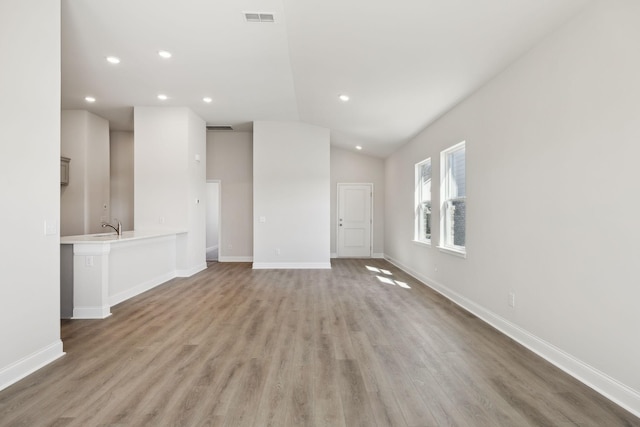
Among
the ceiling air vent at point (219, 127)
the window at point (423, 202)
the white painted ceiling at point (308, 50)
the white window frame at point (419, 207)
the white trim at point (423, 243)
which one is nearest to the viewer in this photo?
the white painted ceiling at point (308, 50)

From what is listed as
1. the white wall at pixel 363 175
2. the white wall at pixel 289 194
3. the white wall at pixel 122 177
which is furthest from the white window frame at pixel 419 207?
the white wall at pixel 122 177

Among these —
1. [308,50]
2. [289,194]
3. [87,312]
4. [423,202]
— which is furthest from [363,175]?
[87,312]

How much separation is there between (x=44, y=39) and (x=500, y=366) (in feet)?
14.0

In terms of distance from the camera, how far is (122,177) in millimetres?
7879

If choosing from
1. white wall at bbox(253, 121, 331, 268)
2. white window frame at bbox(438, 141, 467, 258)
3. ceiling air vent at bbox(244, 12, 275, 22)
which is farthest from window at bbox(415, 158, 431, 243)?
ceiling air vent at bbox(244, 12, 275, 22)

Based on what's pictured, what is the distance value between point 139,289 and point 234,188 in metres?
3.92

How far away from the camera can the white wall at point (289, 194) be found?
7.04 metres

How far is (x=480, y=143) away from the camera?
12.2 feet

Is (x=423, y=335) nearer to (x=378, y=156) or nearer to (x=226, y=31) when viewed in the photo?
(x=226, y=31)

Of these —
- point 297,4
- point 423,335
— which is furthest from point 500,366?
point 297,4

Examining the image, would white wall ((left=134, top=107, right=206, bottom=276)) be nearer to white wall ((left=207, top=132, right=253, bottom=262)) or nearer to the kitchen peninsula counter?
the kitchen peninsula counter

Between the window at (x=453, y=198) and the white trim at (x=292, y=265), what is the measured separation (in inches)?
114

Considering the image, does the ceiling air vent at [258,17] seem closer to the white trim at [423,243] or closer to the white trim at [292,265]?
the white trim at [423,243]

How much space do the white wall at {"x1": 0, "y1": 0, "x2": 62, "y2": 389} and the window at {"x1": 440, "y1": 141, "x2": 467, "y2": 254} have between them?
4.26 m
